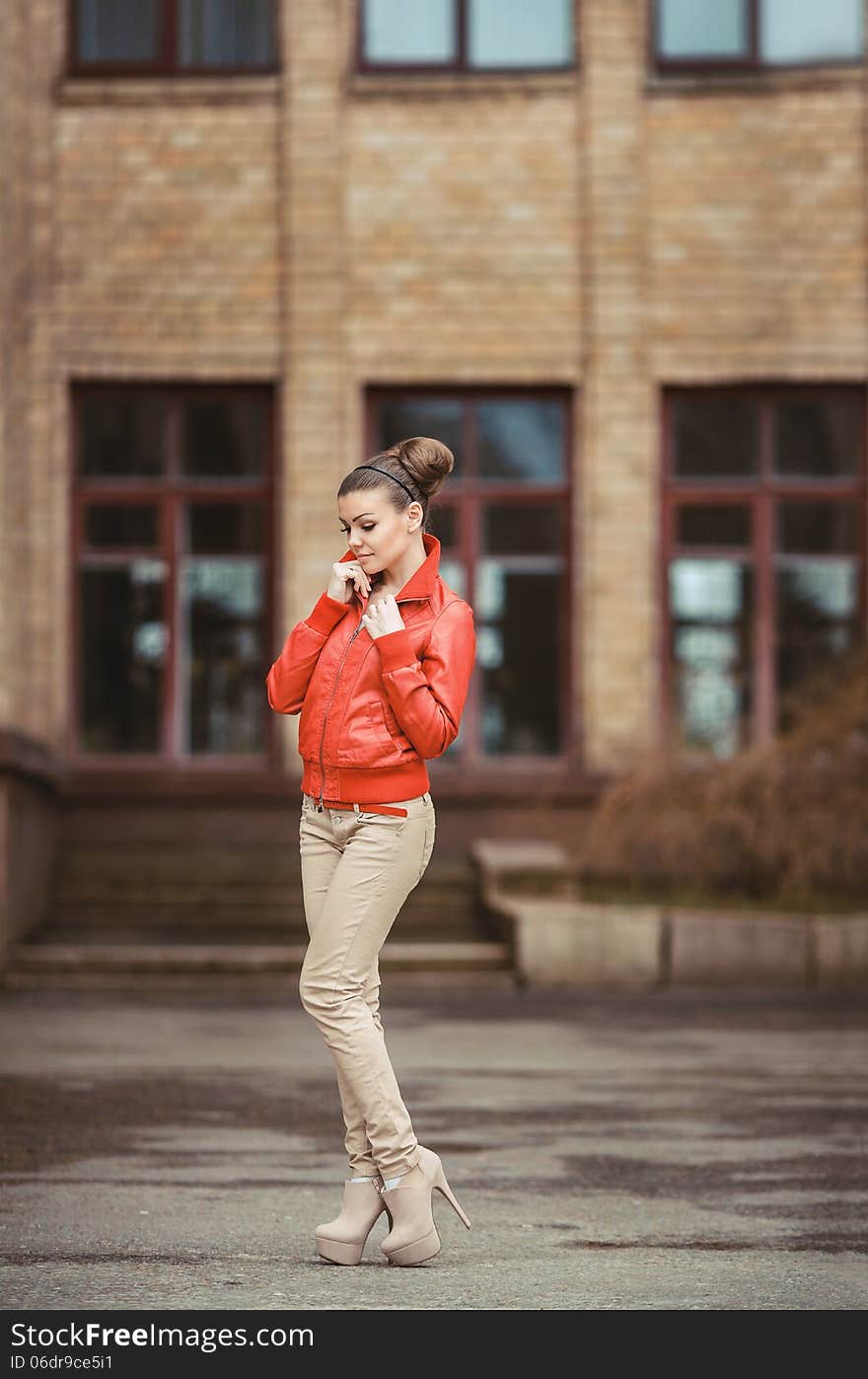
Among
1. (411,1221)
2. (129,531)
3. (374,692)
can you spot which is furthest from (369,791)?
(129,531)

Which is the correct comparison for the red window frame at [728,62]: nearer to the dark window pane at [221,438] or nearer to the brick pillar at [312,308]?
the brick pillar at [312,308]

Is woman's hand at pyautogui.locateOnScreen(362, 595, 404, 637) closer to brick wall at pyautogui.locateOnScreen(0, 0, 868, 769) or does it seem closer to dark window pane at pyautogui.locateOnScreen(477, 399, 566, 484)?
brick wall at pyautogui.locateOnScreen(0, 0, 868, 769)

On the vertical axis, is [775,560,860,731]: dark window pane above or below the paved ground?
above

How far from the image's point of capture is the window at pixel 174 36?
750 inches

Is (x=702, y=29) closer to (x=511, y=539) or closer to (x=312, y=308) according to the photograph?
(x=312, y=308)

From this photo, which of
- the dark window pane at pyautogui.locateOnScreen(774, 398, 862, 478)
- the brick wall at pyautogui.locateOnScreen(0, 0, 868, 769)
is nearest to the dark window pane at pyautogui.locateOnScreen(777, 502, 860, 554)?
the dark window pane at pyautogui.locateOnScreen(774, 398, 862, 478)

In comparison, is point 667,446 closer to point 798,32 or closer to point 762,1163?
point 798,32

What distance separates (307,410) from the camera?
1878cm

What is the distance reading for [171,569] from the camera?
19.1m

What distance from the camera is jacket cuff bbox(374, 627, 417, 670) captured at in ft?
18.6

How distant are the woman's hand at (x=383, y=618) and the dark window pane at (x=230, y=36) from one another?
46.5ft

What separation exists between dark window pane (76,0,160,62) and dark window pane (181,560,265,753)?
4265mm

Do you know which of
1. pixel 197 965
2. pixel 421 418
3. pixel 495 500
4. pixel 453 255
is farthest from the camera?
pixel 421 418

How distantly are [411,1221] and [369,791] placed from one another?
1.07 meters
